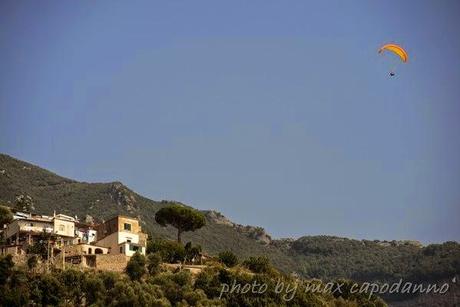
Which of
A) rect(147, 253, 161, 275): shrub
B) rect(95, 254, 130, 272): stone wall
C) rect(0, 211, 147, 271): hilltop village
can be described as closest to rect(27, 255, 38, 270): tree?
rect(0, 211, 147, 271): hilltop village

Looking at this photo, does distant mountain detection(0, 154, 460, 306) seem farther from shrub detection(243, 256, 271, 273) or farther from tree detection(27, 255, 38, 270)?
tree detection(27, 255, 38, 270)

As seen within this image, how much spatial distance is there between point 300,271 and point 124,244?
70466mm

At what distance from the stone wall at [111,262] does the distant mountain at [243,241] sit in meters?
35.2

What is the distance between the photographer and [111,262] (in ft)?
223

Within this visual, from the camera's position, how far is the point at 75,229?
264 ft

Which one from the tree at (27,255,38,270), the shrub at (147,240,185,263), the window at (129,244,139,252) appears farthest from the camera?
the shrub at (147,240,185,263)

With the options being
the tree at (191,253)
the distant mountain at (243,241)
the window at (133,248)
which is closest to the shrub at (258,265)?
the tree at (191,253)

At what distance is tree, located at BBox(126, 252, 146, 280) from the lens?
65688 mm

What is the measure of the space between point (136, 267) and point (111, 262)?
2.79 metres

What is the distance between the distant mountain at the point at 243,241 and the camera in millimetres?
118250

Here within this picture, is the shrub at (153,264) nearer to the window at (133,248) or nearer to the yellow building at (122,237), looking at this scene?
the yellow building at (122,237)

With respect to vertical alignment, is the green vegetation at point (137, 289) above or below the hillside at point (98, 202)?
below

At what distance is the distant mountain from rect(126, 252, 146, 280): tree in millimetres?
36548

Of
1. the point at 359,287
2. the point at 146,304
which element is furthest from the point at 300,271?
the point at 146,304
